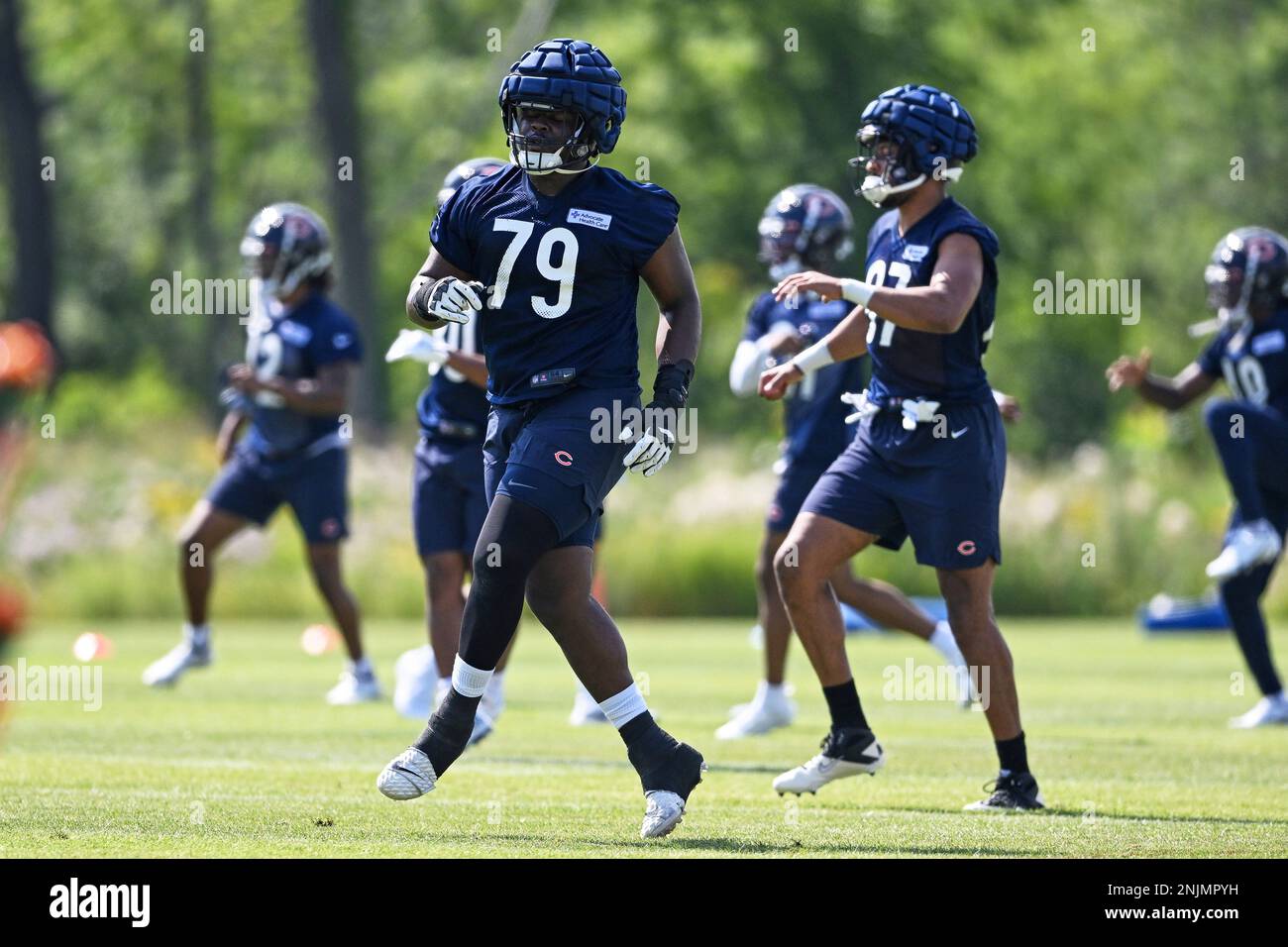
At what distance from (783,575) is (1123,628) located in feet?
45.4

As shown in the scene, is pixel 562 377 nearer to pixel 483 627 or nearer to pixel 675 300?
pixel 675 300

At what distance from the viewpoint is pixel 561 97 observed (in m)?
6.65

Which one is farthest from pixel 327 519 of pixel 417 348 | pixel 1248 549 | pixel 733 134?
pixel 733 134

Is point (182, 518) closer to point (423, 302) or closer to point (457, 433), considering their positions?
point (457, 433)

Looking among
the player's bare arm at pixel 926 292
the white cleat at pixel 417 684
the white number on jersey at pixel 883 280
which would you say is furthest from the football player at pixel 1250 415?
the player's bare arm at pixel 926 292

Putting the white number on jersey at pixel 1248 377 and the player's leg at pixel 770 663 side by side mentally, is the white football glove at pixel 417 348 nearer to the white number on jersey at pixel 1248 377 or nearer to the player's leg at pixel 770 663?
the player's leg at pixel 770 663

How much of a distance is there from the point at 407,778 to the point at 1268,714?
626cm

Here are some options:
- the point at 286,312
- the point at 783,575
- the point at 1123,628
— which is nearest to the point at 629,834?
the point at 783,575

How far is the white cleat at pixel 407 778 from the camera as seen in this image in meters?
6.55

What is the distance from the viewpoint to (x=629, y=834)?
6727 mm

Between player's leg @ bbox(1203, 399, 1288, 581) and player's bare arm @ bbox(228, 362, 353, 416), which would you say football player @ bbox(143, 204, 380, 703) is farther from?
player's leg @ bbox(1203, 399, 1288, 581)

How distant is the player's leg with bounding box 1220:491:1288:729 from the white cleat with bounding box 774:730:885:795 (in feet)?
13.6

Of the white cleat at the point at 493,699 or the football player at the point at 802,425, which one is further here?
the football player at the point at 802,425

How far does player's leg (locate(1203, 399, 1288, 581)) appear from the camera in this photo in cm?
1114
